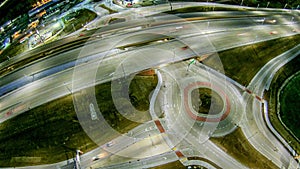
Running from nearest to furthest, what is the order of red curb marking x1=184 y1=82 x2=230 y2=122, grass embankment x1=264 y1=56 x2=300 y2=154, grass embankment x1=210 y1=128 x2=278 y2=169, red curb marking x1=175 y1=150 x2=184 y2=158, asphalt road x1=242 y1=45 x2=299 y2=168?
grass embankment x1=210 y1=128 x2=278 y2=169 < red curb marking x1=175 y1=150 x2=184 y2=158 < asphalt road x1=242 y1=45 x2=299 y2=168 < grass embankment x1=264 y1=56 x2=300 y2=154 < red curb marking x1=184 y1=82 x2=230 y2=122

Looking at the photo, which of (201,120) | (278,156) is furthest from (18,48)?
(278,156)

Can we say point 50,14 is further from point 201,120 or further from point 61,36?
→ point 201,120

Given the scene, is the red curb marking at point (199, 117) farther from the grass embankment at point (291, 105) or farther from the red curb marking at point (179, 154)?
the grass embankment at point (291, 105)

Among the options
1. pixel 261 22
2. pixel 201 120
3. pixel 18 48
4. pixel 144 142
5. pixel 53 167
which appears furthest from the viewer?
pixel 261 22

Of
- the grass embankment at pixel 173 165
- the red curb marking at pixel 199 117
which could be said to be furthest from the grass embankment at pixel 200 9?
the grass embankment at pixel 173 165

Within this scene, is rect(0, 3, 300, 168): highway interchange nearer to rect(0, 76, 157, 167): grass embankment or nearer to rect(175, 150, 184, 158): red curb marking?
rect(175, 150, 184, 158): red curb marking

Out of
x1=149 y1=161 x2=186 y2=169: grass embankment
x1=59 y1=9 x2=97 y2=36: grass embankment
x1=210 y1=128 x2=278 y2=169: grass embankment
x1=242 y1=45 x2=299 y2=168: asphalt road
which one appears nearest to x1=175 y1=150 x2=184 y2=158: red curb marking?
x1=149 y1=161 x2=186 y2=169: grass embankment
